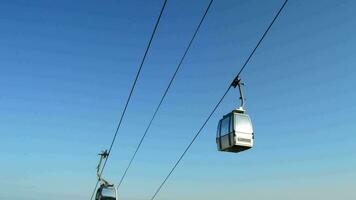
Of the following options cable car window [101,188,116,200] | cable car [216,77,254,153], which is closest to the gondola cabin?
cable car [216,77,254,153]

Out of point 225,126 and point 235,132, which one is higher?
point 225,126

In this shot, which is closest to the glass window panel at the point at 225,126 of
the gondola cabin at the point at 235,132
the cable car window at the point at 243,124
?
the gondola cabin at the point at 235,132

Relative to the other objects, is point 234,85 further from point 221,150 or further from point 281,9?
point 281,9

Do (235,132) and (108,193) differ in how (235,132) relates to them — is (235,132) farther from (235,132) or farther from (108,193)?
(108,193)

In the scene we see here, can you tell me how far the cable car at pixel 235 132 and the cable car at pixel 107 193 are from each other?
12.9 m

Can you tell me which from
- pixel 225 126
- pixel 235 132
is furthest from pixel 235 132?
pixel 225 126

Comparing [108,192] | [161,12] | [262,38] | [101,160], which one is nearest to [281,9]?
[262,38]

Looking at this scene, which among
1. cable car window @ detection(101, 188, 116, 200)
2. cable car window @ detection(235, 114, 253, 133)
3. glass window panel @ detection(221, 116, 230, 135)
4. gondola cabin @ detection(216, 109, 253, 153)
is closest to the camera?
gondola cabin @ detection(216, 109, 253, 153)

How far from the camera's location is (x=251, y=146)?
1421 cm

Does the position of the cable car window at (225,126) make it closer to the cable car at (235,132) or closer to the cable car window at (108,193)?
the cable car at (235,132)

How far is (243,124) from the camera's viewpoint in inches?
565

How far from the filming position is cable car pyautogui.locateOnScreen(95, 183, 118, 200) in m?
26.5

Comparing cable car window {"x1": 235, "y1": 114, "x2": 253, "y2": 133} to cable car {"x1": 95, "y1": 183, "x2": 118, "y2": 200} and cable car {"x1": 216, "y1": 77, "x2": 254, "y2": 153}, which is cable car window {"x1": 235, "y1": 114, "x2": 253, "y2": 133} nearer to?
cable car {"x1": 216, "y1": 77, "x2": 254, "y2": 153}

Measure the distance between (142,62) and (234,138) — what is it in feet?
14.6
